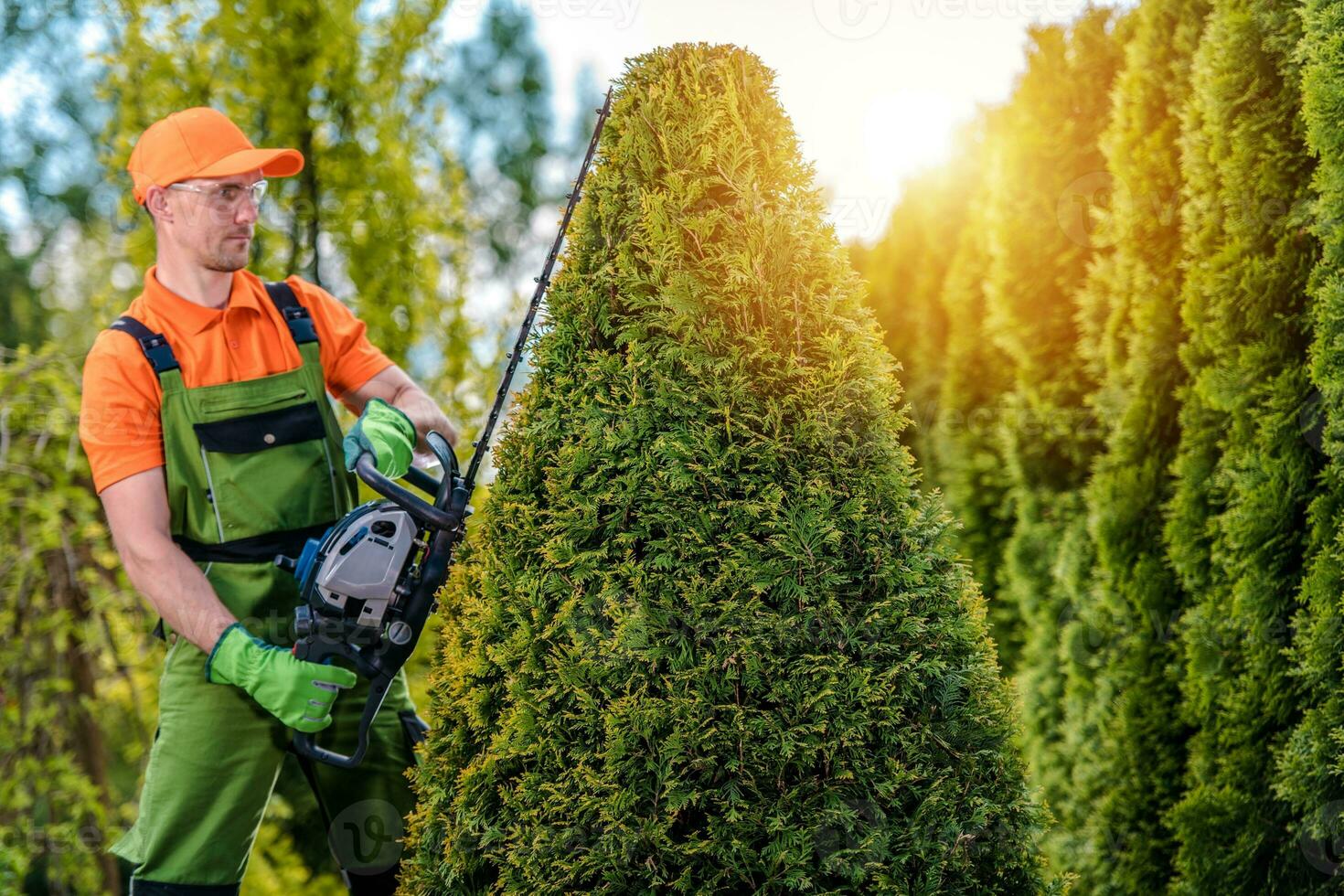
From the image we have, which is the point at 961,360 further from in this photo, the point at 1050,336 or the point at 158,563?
the point at 158,563

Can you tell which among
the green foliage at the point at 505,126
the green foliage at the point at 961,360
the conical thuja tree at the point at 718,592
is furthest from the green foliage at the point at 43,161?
the conical thuja tree at the point at 718,592

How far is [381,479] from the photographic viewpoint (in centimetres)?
245

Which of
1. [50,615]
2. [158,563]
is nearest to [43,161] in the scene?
[50,615]

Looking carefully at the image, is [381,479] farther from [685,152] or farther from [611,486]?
[685,152]

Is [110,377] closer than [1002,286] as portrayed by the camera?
Yes

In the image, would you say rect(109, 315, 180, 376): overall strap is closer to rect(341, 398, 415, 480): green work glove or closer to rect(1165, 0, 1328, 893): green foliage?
rect(341, 398, 415, 480): green work glove

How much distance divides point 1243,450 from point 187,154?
11.2 feet

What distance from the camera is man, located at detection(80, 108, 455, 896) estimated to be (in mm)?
2572

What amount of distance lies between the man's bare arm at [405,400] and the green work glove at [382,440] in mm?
229

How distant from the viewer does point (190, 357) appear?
2.74 m

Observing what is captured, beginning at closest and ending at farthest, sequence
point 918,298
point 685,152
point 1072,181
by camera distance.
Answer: point 685,152, point 1072,181, point 918,298

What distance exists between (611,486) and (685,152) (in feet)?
2.36

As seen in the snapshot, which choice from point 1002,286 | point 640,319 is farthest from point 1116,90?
point 640,319

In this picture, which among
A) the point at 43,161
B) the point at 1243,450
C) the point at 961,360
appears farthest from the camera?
the point at 43,161
